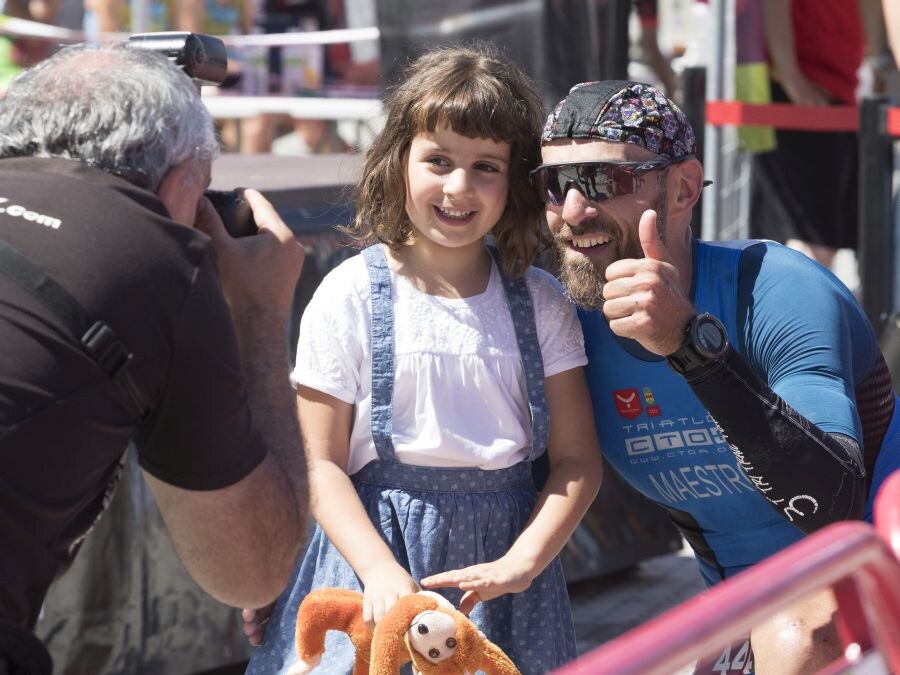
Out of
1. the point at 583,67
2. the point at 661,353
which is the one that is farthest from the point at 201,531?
the point at 583,67

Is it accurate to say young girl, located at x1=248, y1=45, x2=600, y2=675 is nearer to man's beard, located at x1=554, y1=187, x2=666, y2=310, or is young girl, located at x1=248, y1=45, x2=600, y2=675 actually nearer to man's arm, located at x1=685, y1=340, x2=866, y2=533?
man's beard, located at x1=554, y1=187, x2=666, y2=310

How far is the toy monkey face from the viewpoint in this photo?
1953 millimetres

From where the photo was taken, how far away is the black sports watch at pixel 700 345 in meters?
2.00

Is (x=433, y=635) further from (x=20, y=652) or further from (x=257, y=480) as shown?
(x=20, y=652)

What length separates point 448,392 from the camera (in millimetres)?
2283

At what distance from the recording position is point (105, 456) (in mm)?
1634

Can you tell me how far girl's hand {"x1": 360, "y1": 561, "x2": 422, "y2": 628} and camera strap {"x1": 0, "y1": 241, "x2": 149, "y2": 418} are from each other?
26.9 inches

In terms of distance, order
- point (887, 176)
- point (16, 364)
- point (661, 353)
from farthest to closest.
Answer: point (887, 176)
point (661, 353)
point (16, 364)

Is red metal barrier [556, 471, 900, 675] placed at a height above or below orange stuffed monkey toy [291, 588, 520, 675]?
above

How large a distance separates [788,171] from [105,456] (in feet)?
14.5

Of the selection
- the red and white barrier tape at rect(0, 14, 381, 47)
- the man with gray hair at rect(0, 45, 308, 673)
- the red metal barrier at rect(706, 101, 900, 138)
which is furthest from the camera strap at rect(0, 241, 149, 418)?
the red and white barrier tape at rect(0, 14, 381, 47)

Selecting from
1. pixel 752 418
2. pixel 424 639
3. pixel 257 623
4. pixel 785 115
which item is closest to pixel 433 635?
pixel 424 639

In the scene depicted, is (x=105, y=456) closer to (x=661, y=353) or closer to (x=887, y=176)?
(x=661, y=353)

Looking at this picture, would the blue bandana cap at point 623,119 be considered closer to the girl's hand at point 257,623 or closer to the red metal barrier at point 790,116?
the girl's hand at point 257,623
